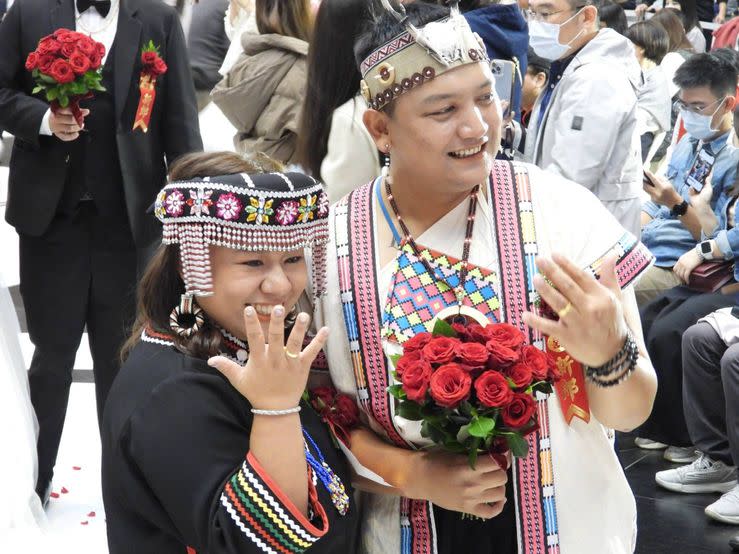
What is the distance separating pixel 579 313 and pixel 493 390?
19 cm

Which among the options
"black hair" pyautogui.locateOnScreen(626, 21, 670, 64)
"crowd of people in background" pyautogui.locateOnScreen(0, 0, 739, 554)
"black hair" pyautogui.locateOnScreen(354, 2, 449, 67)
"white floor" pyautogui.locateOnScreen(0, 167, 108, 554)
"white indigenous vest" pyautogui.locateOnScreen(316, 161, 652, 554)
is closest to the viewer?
"white indigenous vest" pyautogui.locateOnScreen(316, 161, 652, 554)

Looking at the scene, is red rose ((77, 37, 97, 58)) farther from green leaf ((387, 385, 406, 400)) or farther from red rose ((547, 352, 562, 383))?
red rose ((547, 352, 562, 383))

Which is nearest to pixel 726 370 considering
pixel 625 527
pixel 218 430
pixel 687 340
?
pixel 687 340

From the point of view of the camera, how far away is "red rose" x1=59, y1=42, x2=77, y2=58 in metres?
3.60

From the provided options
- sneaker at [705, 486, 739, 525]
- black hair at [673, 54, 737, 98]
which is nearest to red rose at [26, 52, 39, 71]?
Result: black hair at [673, 54, 737, 98]

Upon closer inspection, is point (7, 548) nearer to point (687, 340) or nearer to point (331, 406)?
point (331, 406)

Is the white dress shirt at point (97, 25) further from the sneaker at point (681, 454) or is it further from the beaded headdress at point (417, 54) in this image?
the sneaker at point (681, 454)

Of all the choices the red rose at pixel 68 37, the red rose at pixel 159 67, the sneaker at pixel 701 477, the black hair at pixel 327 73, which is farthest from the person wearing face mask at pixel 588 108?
the red rose at pixel 68 37

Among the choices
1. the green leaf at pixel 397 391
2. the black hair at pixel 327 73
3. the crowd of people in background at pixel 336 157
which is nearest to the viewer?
the green leaf at pixel 397 391

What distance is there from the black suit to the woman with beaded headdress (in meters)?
2.00

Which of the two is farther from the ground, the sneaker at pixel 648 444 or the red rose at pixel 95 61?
the red rose at pixel 95 61

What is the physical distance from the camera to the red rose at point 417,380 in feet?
5.81

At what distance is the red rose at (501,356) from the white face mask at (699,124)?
340cm

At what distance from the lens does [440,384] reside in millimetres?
1754
